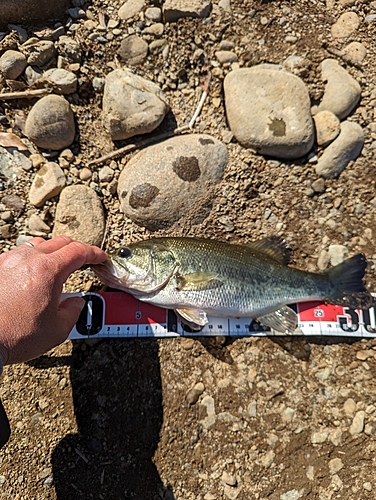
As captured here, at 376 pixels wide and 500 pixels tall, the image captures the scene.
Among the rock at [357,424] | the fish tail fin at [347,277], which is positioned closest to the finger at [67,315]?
the fish tail fin at [347,277]

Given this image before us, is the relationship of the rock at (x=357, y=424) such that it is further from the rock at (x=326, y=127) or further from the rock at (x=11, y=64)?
the rock at (x=11, y=64)

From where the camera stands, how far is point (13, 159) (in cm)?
434

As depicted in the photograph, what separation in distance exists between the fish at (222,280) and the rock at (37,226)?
1063mm

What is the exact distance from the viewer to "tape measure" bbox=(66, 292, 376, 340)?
397cm

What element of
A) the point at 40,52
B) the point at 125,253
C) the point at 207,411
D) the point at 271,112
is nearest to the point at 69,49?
the point at 40,52

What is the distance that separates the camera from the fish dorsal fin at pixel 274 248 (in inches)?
165

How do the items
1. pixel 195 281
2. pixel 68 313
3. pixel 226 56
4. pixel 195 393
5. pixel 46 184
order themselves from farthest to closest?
1. pixel 226 56
2. pixel 46 184
3. pixel 195 393
4. pixel 195 281
5. pixel 68 313

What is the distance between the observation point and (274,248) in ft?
13.8

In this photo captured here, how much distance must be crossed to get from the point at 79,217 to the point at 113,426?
2.42 metres

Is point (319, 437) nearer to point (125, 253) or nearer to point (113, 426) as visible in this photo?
point (113, 426)

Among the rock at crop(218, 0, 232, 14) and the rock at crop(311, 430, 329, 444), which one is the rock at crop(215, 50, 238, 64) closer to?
the rock at crop(218, 0, 232, 14)

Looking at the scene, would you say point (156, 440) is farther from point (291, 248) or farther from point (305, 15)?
point (305, 15)

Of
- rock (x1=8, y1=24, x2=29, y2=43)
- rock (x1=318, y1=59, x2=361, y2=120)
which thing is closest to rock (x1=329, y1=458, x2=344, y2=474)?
rock (x1=318, y1=59, x2=361, y2=120)

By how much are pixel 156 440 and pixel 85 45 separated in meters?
4.92
